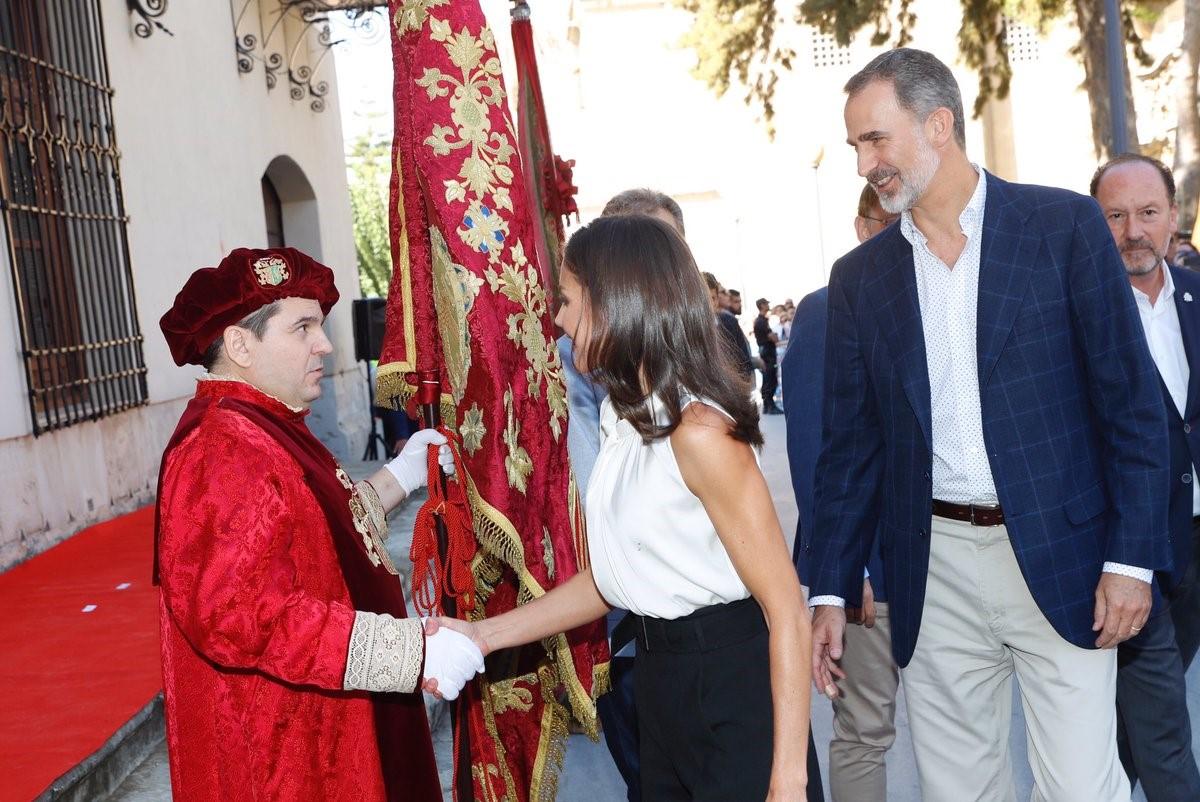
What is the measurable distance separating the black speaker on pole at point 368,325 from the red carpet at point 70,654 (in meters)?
4.80

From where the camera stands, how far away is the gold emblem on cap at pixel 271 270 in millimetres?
2422

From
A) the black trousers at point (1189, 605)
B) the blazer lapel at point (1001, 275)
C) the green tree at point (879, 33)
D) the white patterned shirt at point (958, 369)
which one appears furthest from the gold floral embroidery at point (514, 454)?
the green tree at point (879, 33)

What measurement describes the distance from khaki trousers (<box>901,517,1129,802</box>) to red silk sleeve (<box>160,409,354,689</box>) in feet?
4.38

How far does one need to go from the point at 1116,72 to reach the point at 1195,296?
619 centimetres

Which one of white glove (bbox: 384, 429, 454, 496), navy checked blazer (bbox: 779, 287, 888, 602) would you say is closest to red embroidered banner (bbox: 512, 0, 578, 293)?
navy checked blazer (bbox: 779, 287, 888, 602)

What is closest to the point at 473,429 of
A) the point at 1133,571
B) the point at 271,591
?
the point at 271,591

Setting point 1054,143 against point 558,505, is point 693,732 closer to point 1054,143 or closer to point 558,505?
point 558,505

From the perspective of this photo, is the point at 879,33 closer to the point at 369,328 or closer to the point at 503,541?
the point at 369,328

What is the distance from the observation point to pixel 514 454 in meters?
2.73

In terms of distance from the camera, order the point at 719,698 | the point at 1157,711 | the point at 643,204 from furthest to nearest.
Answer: the point at 643,204 → the point at 1157,711 → the point at 719,698

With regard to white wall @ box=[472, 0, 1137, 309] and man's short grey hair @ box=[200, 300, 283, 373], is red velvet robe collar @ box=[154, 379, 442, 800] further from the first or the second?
white wall @ box=[472, 0, 1137, 309]

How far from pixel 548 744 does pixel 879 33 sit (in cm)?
1213

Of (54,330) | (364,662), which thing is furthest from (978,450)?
(54,330)

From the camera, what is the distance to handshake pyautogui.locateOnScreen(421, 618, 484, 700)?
2326 millimetres
